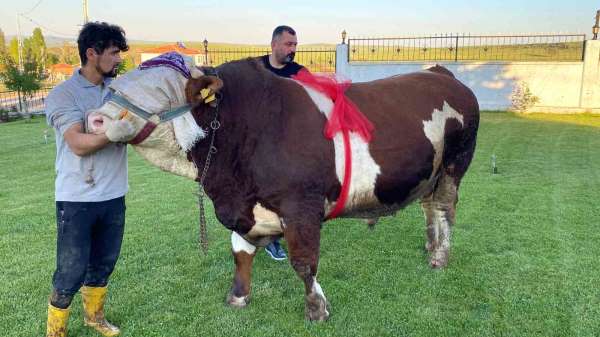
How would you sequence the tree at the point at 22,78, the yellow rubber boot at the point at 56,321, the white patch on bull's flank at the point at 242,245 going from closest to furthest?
the yellow rubber boot at the point at 56,321 < the white patch on bull's flank at the point at 242,245 < the tree at the point at 22,78

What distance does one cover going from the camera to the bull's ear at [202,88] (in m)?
2.55

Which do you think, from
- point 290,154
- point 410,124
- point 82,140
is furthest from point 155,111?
point 410,124

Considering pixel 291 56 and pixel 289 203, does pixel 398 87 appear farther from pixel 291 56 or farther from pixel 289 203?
pixel 289 203

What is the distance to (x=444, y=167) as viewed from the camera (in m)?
4.10

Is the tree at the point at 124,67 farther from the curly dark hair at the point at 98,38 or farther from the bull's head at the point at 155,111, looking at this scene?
Answer: the bull's head at the point at 155,111

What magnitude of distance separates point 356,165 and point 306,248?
66 centimetres

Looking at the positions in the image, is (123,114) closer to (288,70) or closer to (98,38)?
(98,38)

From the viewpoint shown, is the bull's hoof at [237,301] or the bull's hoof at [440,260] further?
the bull's hoof at [440,260]

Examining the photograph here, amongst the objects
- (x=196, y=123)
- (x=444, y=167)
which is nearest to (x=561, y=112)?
(x=444, y=167)

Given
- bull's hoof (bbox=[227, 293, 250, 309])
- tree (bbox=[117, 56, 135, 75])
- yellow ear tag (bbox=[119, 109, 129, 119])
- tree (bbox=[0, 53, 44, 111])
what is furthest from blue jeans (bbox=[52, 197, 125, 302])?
tree (bbox=[0, 53, 44, 111])

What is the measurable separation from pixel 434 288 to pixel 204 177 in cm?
219

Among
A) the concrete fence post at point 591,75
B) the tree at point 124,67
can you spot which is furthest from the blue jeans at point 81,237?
the concrete fence post at point 591,75

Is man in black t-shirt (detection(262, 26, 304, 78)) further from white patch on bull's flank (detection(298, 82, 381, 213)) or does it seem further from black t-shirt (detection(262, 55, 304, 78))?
white patch on bull's flank (detection(298, 82, 381, 213))

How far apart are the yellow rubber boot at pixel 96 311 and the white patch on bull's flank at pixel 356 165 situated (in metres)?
1.66
